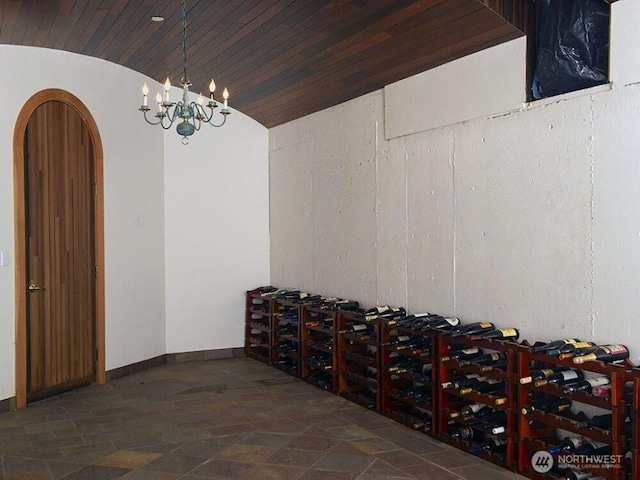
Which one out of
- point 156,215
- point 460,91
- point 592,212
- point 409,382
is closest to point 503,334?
point 592,212

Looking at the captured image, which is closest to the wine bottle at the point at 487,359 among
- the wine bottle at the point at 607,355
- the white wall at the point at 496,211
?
the white wall at the point at 496,211

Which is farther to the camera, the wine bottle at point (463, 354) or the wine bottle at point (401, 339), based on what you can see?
the wine bottle at point (401, 339)

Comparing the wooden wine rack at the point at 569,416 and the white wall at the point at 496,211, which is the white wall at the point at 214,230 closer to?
the white wall at the point at 496,211

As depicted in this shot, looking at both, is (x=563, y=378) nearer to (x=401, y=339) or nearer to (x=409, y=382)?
(x=401, y=339)

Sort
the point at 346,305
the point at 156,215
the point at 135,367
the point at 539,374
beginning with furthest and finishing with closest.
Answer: the point at 156,215 → the point at 135,367 → the point at 346,305 → the point at 539,374

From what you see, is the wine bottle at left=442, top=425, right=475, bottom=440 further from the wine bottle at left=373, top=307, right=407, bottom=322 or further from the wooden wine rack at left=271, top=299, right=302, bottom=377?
the wooden wine rack at left=271, top=299, right=302, bottom=377

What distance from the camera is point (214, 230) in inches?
301

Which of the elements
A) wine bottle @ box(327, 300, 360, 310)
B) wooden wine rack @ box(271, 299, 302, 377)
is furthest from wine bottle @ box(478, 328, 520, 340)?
wooden wine rack @ box(271, 299, 302, 377)

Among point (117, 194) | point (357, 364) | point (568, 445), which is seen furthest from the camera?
point (117, 194)

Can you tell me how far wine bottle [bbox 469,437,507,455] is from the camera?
409 cm

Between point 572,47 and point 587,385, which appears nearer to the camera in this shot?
point 587,385

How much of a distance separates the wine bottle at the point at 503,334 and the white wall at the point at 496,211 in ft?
0.19

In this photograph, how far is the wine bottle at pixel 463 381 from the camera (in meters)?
4.27

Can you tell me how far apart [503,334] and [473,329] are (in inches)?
9.7
